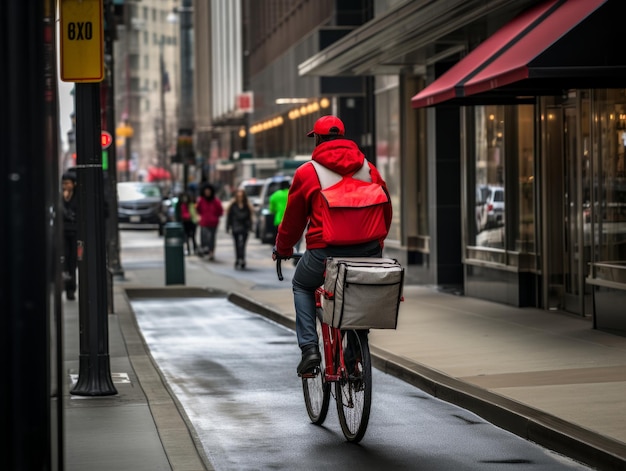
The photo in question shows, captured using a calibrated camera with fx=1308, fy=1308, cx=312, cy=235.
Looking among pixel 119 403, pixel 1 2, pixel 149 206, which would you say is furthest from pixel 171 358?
pixel 149 206

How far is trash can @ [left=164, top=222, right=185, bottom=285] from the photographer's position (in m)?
22.6

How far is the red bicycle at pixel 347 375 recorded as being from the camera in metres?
7.92

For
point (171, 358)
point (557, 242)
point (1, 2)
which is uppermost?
point (1, 2)

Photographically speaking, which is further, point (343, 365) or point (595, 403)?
point (595, 403)

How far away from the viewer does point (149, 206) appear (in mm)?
51125

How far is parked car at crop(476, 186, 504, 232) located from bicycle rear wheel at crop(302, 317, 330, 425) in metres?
8.56

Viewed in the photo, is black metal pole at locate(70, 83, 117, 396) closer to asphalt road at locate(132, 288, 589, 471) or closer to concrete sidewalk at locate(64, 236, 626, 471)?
concrete sidewalk at locate(64, 236, 626, 471)

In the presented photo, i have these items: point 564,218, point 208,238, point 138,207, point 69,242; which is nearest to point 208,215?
point 208,238

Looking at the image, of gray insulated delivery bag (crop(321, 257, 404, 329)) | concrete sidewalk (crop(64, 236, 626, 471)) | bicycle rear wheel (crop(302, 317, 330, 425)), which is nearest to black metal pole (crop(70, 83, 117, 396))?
concrete sidewalk (crop(64, 236, 626, 471))

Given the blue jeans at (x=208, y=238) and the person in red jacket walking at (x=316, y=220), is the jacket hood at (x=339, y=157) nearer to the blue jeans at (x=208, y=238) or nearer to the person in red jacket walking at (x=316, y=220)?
the person in red jacket walking at (x=316, y=220)

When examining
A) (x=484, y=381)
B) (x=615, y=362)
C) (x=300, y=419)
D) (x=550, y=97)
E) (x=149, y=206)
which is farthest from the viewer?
(x=149, y=206)

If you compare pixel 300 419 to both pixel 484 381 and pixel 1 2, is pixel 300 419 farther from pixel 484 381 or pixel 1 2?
pixel 1 2

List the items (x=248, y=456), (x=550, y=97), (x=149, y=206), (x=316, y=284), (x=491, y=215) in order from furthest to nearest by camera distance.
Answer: (x=149, y=206), (x=491, y=215), (x=550, y=97), (x=316, y=284), (x=248, y=456)

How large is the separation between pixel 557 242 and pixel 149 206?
36534 mm
